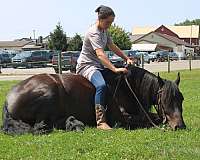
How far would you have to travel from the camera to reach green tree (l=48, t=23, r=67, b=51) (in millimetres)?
71438

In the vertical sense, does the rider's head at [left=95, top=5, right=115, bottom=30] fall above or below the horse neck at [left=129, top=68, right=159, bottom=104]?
above

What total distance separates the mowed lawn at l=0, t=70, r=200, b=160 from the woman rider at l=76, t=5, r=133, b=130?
42 centimetres

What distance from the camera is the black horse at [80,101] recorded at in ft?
24.1

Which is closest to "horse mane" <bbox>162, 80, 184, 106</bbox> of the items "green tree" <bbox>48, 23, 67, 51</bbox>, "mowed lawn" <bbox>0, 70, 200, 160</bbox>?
"mowed lawn" <bbox>0, 70, 200, 160</bbox>

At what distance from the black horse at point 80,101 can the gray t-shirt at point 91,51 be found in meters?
0.19

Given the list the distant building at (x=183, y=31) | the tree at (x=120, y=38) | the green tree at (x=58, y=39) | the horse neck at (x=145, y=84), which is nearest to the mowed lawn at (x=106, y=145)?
the horse neck at (x=145, y=84)

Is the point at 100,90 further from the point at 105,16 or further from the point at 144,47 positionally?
the point at 144,47

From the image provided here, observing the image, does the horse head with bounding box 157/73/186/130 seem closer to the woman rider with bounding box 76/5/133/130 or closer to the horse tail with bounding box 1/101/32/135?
the woman rider with bounding box 76/5/133/130

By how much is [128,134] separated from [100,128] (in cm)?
72

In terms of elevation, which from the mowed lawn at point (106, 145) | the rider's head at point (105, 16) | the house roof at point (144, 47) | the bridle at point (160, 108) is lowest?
the house roof at point (144, 47)

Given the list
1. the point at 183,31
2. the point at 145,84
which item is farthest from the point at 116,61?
the point at 183,31

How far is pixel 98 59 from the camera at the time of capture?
26.7 ft

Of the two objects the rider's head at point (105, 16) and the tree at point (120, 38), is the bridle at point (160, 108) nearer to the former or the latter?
the rider's head at point (105, 16)

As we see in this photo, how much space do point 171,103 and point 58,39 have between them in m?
65.2
